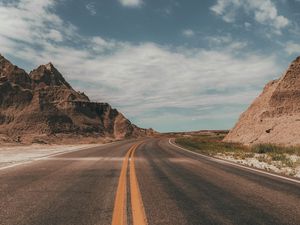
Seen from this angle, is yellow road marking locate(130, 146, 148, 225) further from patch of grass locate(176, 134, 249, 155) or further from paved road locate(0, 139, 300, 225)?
patch of grass locate(176, 134, 249, 155)

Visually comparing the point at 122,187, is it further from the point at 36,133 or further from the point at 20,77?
the point at 20,77

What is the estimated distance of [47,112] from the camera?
81875mm

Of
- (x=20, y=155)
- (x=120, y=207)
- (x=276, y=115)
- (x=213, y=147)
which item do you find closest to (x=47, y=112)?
(x=276, y=115)

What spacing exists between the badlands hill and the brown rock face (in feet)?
126

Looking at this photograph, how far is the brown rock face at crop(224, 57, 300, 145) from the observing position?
40.6 m

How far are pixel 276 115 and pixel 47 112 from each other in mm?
54455

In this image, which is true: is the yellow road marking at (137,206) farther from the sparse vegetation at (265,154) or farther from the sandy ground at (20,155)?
the sandy ground at (20,155)

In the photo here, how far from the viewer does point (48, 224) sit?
490cm

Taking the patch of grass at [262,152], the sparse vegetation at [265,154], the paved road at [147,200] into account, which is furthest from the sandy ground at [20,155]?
the patch of grass at [262,152]

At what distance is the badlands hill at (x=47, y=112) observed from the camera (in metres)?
75.1

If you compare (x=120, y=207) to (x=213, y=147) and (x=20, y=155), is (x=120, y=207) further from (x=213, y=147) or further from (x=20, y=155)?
(x=213, y=147)

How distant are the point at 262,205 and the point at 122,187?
11.0 ft

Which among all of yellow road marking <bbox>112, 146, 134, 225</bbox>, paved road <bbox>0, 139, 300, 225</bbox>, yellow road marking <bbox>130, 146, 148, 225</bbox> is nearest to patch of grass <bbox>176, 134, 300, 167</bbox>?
paved road <bbox>0, 139, 300, 225</bbox>

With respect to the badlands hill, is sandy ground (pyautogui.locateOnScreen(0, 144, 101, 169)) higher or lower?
lower
